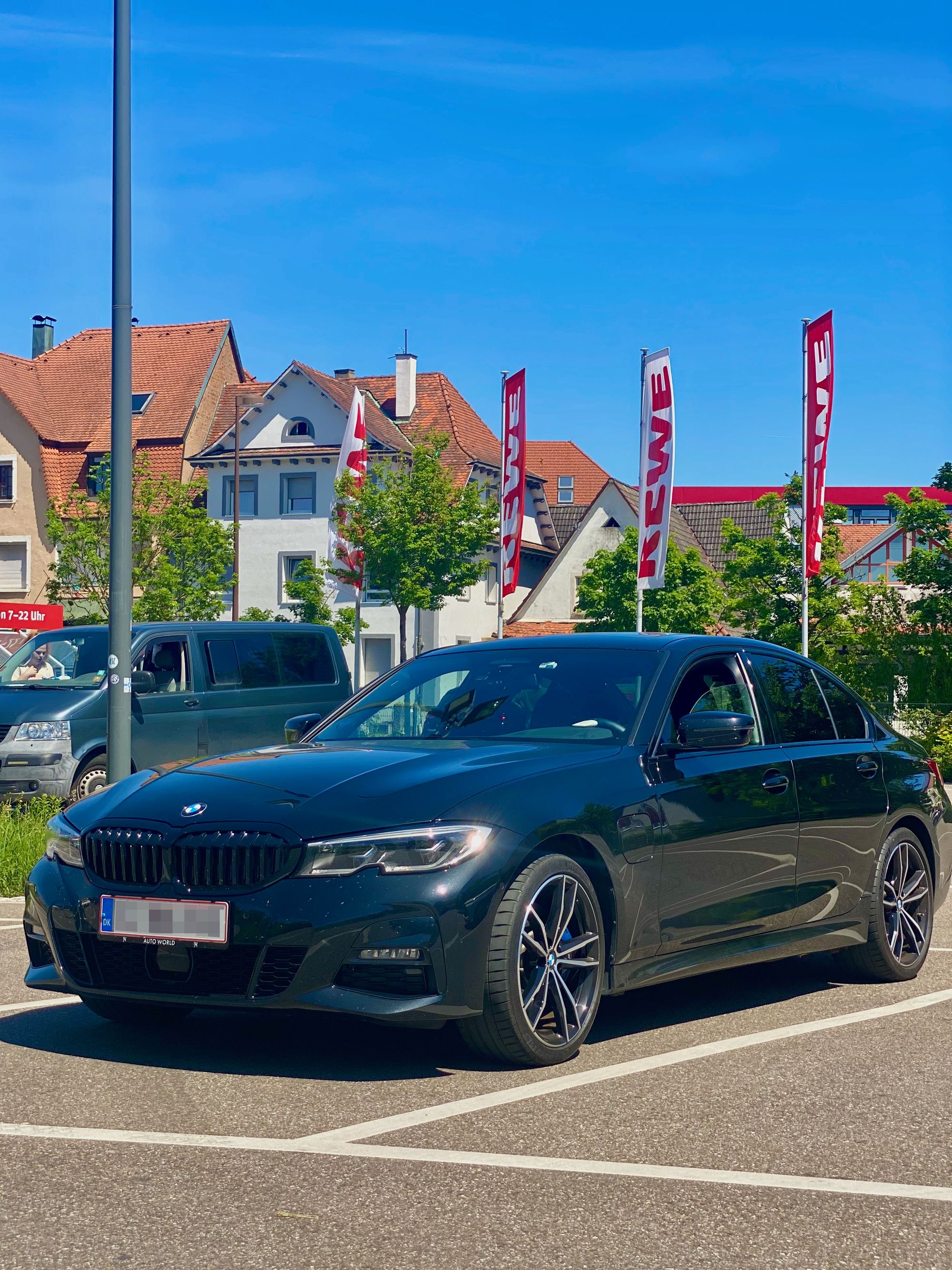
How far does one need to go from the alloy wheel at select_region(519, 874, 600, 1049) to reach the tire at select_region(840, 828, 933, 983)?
217cm

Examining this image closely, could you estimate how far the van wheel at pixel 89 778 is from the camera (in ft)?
48.2

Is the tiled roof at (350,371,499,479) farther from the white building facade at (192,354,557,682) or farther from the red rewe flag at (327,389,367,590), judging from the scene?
the red rewe flag at (327,389,367,590)

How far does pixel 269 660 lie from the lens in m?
17.1

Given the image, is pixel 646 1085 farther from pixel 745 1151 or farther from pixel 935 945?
pixel 935 945

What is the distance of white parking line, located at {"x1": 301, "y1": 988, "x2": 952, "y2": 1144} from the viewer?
489 cm

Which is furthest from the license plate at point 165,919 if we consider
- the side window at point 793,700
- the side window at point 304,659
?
the side window at point 304,659

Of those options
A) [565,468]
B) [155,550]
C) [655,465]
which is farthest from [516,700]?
[565,468]

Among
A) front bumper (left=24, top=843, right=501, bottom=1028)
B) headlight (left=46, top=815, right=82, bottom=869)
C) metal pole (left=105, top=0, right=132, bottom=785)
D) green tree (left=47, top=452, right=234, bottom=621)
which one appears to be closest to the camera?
front bumper (left=24, top=843, right=501, bottom=1028)

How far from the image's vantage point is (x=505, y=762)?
595cm

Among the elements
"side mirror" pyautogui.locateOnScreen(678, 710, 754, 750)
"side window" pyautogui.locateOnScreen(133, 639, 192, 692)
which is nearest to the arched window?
"side window" pyautogui.locateOnScreen(133, 639, 192, 692)

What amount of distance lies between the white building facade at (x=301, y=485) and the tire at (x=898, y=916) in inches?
2015

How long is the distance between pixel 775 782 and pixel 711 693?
0.44 metres

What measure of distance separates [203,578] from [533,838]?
45.9m

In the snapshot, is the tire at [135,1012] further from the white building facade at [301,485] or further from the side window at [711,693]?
the white building facade at [301,485]
